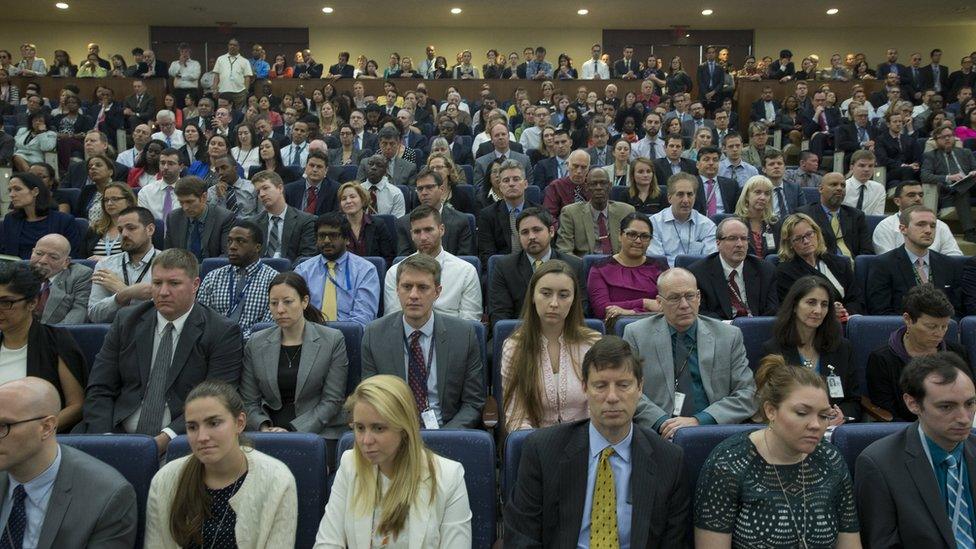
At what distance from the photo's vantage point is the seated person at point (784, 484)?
2.18m

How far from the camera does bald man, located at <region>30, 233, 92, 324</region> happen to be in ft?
12.8

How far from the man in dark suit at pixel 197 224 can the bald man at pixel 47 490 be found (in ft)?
9.90

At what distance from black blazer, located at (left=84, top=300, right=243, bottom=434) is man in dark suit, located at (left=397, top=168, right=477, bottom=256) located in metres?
2.20

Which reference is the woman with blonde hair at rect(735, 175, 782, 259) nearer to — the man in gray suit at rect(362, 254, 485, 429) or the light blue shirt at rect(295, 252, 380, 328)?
the light blue shirt at rect(295, 252, 380, 328)

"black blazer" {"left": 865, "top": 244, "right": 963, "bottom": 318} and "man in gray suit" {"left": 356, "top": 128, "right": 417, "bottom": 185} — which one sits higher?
"man in gray suit" {"left": 356, "top": 128, "right": 417, "bottom": 185}

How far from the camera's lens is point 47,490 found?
2205 millimetres

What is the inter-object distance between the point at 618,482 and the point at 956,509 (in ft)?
3.18

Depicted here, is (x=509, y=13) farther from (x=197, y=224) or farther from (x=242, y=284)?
(x=242, y=284)

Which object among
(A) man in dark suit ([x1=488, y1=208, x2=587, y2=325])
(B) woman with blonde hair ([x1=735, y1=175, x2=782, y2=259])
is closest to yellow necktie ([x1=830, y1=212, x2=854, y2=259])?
(B) woman with blonde hair ([x1=735, y1=175, x2=782, y2=259])

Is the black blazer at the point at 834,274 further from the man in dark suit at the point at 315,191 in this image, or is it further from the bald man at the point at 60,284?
the bald man at the point at 60,284

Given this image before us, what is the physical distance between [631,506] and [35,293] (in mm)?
2379

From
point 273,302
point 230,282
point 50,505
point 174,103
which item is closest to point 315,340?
point 273,302

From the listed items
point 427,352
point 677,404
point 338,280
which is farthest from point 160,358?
point 677,404

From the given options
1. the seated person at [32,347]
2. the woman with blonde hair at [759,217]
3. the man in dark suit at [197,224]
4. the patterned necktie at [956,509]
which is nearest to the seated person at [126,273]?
the seated person at [32,347]
